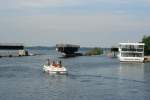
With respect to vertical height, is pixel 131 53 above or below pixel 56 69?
above

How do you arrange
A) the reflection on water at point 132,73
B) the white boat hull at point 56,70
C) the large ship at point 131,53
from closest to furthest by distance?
the white boat hull at point 56,70 < the reflection on water at point 132,73 < the large ship at point 131,53

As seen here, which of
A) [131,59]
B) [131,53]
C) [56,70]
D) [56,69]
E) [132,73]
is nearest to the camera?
[56,70]

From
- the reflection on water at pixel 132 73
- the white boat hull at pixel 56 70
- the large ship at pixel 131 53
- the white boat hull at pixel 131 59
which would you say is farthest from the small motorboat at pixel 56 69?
the large ship at pixel 131 53

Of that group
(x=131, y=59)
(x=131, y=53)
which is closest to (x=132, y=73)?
(x=131, y=59)

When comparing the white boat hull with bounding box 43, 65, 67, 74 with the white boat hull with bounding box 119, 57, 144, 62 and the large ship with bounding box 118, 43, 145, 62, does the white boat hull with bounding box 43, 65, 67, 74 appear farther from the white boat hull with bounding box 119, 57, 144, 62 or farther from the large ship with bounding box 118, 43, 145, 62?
the large ship with bounding box 118, 43, 145, 62

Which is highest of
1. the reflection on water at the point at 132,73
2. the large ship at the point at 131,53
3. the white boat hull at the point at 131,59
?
the large ship at the point at 131,53

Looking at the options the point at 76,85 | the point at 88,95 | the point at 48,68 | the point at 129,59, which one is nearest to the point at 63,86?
the point at 76,85

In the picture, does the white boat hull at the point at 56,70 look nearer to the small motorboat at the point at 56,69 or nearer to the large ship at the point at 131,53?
the small motorboat at the point at 56,69

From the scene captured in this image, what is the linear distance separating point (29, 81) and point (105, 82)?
45.8ft

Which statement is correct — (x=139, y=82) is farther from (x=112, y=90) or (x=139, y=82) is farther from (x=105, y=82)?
(x=112, y=90)

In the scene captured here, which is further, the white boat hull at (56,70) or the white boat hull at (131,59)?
the white boat hull at (131,59)

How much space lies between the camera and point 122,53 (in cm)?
18562

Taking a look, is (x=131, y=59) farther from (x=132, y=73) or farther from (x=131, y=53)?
(x=132, y=73)

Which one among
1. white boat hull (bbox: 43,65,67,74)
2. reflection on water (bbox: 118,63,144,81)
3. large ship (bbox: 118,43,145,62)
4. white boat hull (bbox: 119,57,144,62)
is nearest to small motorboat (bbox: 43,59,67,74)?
white boat hull (bbox: 43,65,67,74)
